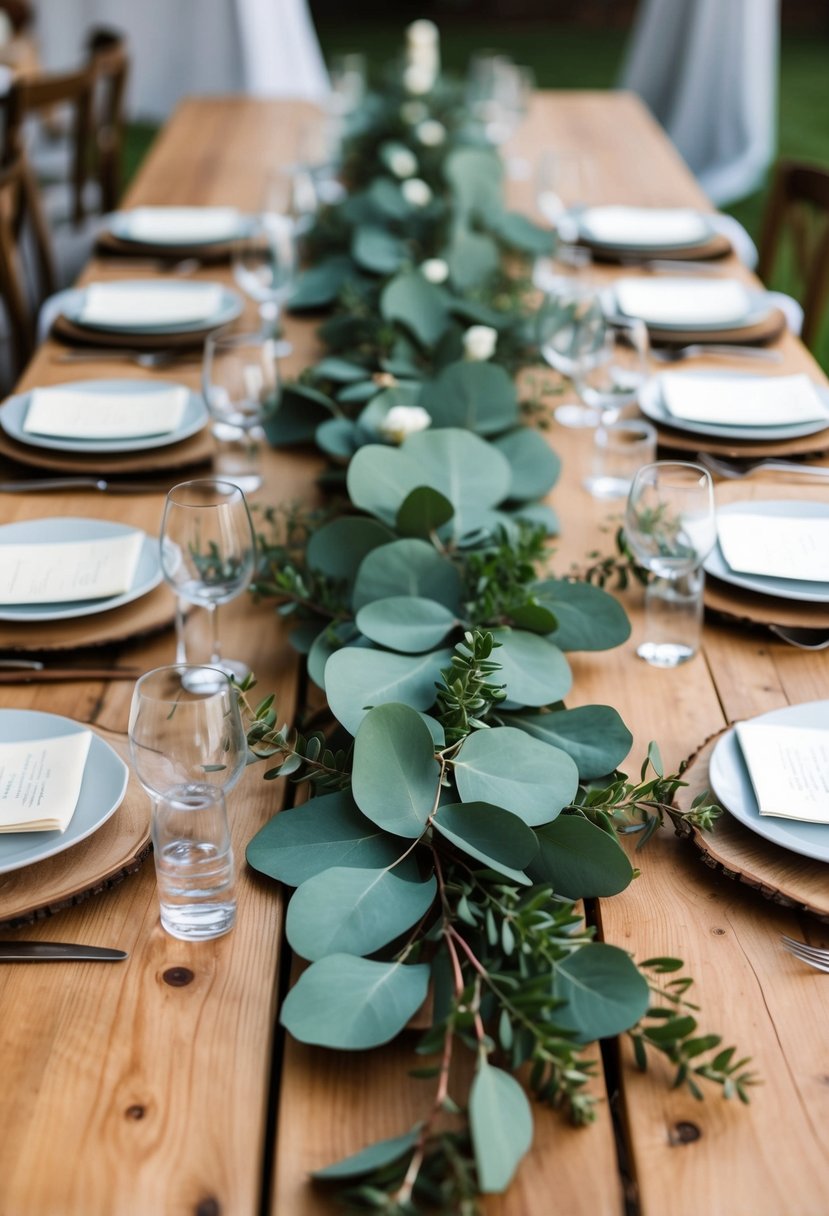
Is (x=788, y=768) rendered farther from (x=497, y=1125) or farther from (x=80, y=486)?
(x=80, y=486)

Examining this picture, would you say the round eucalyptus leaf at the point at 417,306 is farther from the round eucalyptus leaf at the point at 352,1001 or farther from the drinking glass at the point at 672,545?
the round eucalyptus leaf at the point at 352,1001

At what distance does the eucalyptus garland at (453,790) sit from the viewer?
0.78 meters

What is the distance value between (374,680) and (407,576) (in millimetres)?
180

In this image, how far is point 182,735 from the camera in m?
0.90

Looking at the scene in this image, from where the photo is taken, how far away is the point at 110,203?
12.0ft

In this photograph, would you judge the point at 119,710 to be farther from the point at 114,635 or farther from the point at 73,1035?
the point at 73,1035

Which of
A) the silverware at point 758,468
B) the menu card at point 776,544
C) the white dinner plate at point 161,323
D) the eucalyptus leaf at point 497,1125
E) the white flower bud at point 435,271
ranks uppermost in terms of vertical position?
the eucalyptus leaf at point 497,1125

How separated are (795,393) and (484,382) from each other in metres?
0.51

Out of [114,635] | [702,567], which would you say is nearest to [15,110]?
[114,635]

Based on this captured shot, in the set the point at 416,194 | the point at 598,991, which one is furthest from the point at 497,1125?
the point at 416,194

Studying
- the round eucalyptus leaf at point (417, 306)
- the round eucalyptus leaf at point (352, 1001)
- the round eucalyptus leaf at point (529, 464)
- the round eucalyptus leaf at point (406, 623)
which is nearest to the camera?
the round eucalyptus leaf at point (352, 1001)

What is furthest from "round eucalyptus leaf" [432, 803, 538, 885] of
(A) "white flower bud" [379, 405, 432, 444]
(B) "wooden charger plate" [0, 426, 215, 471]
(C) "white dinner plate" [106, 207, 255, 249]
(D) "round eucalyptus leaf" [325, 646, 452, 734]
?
(C) "white dinner plate" [106, 207, 255, 249]

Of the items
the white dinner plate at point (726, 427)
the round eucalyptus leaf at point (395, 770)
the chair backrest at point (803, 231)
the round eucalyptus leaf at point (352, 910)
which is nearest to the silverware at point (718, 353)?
the white dinner plate at point (726, 427)

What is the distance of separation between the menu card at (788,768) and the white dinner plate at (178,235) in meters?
1.67
